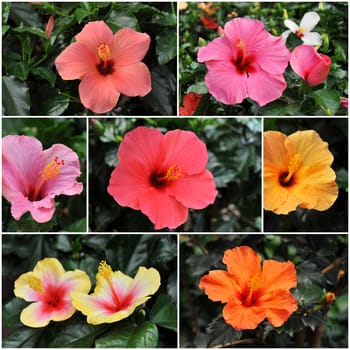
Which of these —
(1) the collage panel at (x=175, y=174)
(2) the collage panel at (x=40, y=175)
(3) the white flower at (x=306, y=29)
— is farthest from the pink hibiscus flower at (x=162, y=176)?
(3) the white flower at (x=306, y=29)

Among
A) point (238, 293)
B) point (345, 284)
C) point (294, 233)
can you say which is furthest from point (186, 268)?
point (345, 284)

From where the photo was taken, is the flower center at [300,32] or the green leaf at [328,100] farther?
the flower center at [300,32]

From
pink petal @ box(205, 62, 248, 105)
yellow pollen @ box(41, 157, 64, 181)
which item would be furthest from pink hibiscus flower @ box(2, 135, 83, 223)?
pink petal @ box(205, 62, 248, 105)

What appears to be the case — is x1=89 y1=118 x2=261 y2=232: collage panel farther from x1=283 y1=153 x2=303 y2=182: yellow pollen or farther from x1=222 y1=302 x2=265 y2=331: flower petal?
x1=222 y1=302 x2=265 y2=331: flower petal

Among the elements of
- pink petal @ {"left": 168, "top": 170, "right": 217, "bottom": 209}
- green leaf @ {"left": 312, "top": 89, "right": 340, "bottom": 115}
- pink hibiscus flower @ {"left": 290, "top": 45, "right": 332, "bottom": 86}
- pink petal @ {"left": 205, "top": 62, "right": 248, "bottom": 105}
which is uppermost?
pink hibiscus flower @ {"left": 290, "top": 45, "right": 332, "bottom": 86}

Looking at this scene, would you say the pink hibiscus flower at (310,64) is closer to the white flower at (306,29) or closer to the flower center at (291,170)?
the white flower at (306,29)

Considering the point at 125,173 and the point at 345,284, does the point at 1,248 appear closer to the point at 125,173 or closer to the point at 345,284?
the point at 125,173
